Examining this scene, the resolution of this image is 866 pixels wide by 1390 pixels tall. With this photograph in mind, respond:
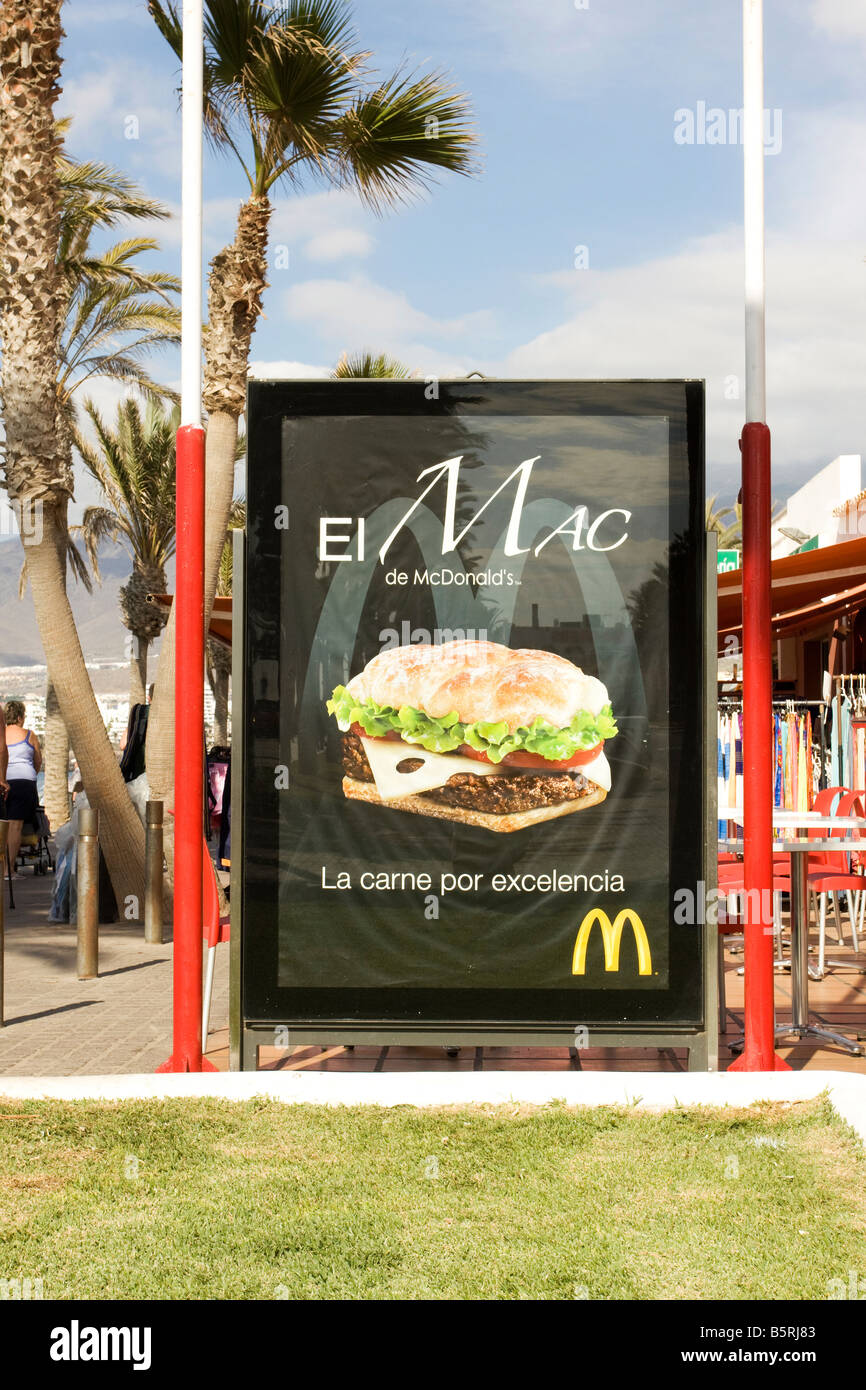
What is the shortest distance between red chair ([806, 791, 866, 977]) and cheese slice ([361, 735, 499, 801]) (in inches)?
94.6

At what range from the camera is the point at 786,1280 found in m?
3.61

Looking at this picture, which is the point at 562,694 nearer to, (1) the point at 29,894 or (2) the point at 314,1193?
(2) the point at 314,1193

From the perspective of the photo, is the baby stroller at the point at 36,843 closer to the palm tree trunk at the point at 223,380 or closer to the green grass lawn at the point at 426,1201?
the palm tree trunk at the point at 223,380

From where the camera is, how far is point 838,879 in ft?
26.1

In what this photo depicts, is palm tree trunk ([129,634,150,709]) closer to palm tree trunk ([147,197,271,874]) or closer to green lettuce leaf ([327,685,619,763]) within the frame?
palm tree trunk ([147,197,271,874])

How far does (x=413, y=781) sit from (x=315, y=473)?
4.34 ft

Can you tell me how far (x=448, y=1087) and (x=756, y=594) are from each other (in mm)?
2325

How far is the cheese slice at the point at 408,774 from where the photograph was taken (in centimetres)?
551

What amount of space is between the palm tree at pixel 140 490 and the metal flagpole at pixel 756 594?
24.8 meters

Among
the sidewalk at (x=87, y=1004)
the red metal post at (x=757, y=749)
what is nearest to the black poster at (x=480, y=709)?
the red metal post at (x=757, y=749)

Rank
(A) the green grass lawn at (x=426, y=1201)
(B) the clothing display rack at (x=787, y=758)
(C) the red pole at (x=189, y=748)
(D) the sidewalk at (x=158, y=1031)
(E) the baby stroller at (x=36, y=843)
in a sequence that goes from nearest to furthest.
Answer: (A) the green grass lawn at (x=426, y=1201) < (C) the red pole at (x=189, y=748) < (D) the sidewalk at (x=158, y=1031) < (B) the clothing display rack at (x=787, y=758) < (E) the baby stroller at (x=36, y=843)

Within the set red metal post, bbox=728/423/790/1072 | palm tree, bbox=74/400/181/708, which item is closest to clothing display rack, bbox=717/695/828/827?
red metal post, bbox=728/423/790/1072

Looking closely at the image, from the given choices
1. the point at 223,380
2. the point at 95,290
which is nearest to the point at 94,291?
the point at 95,290
